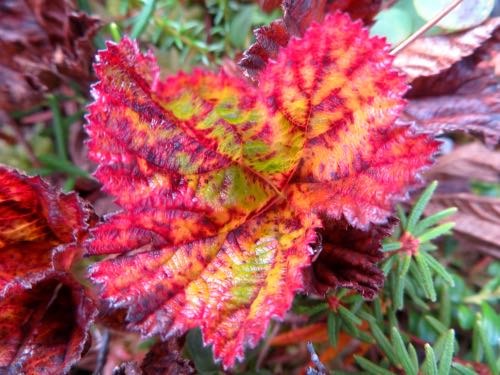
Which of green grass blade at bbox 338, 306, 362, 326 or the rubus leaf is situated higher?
the rubus leaf

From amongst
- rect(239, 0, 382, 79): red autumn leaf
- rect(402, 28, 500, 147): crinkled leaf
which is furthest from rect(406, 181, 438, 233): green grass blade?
rect(239, 0, 382, 79): red autumn leaf

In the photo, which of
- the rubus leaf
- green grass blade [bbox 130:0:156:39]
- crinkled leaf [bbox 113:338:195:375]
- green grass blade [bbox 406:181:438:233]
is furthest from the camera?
green grass blade [bbox 130:0:156:39]

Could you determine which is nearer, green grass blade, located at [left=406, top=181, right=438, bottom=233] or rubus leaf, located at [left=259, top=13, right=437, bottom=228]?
rubus leaf, located at [left=259, top=13, right=437, bottom=228]

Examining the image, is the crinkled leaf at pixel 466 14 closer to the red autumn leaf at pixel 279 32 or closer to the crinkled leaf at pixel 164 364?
the red autumn leaf at pixel 279 32

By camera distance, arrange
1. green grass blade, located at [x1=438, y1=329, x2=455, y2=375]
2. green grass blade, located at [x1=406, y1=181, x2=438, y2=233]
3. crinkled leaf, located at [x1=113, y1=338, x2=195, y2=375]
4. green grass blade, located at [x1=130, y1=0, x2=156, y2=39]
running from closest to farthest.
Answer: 1. crinkled leaf, located at [x1=113, y1=338, x2=195, y2=375]
2. green grass blade, located at [x1=438, y1=329, x2=455, y2=375]
3. green grass blade, located at [x1=406, y1=181, x2=438, y2=233]
4. green grass blade, located at [x1=130, y1=0, x2=156, y2=39]

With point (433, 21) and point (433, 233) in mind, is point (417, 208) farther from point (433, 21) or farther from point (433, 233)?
point (433, 21)

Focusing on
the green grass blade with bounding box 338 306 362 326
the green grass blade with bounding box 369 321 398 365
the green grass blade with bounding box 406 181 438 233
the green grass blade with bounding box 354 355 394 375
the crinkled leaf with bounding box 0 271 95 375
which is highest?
the green grass blade with bounding box 406 181 438 233

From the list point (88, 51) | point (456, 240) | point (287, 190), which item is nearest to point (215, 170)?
point (287, 190)

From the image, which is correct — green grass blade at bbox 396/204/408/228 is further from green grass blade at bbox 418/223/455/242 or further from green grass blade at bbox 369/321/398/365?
green grass blade at bbox 369/321/398/365
